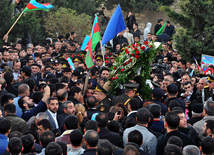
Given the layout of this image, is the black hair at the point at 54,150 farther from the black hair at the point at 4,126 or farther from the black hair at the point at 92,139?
the black hair at the point at 4,126

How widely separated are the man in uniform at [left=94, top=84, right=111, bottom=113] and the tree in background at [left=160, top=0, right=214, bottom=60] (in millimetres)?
6425

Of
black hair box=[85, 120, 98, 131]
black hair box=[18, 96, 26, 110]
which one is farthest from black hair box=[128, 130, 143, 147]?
black hair box=[18, 96, 26, 110]

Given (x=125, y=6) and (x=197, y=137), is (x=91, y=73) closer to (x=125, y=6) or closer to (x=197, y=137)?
(x=197, y=137)

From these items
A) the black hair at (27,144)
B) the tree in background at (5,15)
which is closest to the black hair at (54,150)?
the black hair at (27,144)

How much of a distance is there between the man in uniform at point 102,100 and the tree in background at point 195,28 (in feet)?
21.1

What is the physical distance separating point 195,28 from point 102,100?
299 inches

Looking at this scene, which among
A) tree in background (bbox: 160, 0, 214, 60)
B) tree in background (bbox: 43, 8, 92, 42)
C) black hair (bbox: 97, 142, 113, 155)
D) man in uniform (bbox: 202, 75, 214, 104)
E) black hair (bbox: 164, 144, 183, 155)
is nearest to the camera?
black hair (bbox: 164, 144, 183, 155)

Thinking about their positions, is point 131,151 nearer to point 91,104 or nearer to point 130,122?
point 130,122

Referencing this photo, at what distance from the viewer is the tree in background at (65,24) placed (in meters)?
21.2

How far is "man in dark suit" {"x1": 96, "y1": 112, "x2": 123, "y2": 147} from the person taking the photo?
6348 mm

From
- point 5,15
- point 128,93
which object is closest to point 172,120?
point 128,93

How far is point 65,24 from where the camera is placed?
21297mm

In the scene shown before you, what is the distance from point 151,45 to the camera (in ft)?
30.6

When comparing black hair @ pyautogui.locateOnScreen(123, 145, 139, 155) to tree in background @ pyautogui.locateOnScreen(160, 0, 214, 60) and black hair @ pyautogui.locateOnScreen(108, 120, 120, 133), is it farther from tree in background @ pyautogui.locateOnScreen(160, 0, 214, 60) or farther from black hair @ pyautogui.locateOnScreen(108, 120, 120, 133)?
tree in background @ pyautogui.locateOnScreen(160, 0, 214, 60)
